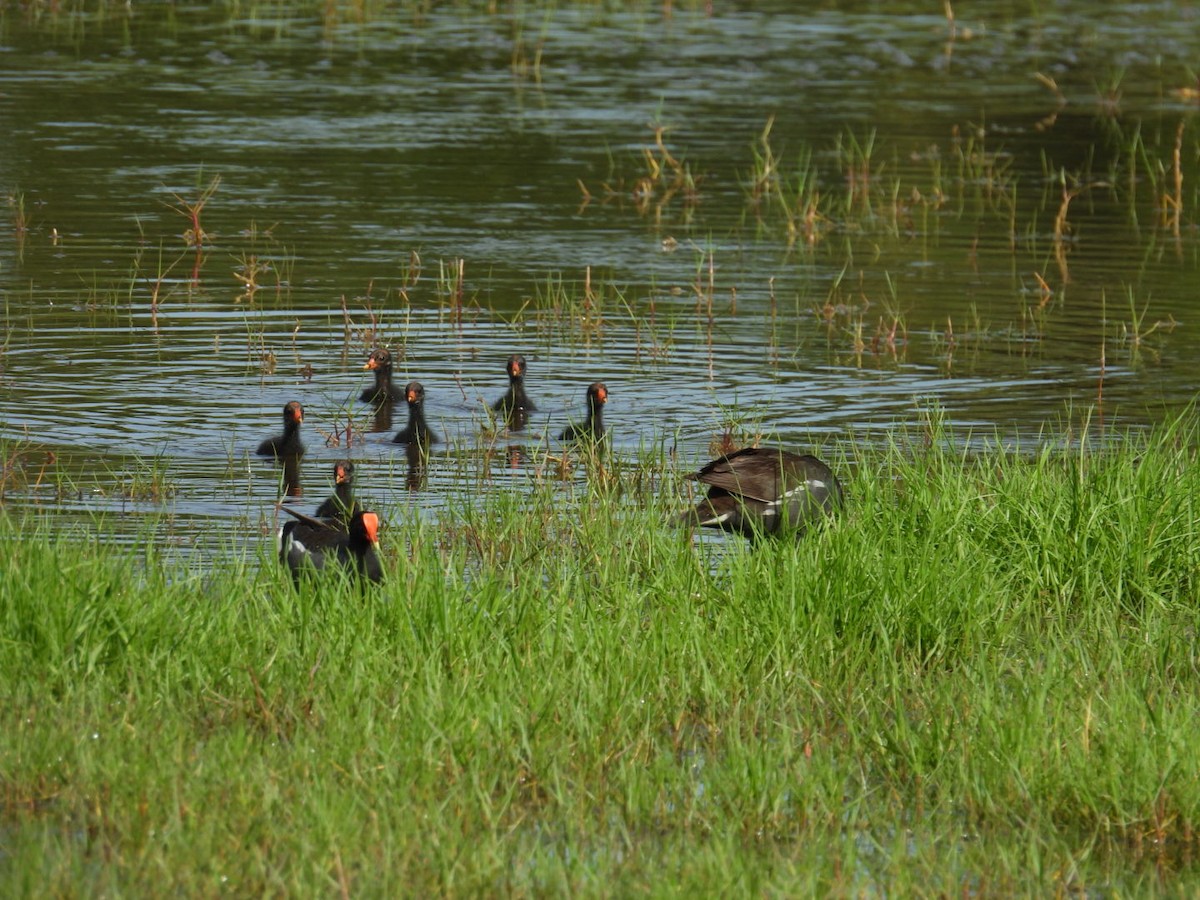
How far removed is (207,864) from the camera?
5348 millimetres

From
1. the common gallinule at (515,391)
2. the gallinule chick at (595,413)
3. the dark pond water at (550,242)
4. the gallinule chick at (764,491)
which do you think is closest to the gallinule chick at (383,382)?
the dark pond water at (550,242)

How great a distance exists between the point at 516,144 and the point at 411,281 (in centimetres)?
700

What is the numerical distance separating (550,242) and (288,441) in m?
7.37

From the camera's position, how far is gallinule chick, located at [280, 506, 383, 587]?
787 cm

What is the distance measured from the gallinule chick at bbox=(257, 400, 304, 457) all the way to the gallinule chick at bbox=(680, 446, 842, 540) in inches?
113

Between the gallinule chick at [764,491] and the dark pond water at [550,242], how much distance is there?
5.12 feet

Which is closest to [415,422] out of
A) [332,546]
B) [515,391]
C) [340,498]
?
[515,391]

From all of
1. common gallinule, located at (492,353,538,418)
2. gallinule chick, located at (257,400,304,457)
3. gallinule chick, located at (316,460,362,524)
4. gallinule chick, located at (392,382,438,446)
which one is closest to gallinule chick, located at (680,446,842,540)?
gallinule chick, located at (316,460,362,524)

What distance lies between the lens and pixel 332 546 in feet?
27.2

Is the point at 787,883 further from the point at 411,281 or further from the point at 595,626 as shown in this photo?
the point at 411,281

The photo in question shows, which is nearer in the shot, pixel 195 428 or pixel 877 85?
pixel 195 428

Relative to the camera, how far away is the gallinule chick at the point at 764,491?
921 cm

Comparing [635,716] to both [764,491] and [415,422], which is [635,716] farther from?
[415,422]

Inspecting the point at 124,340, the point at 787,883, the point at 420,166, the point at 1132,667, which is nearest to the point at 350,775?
the point at 787,883
